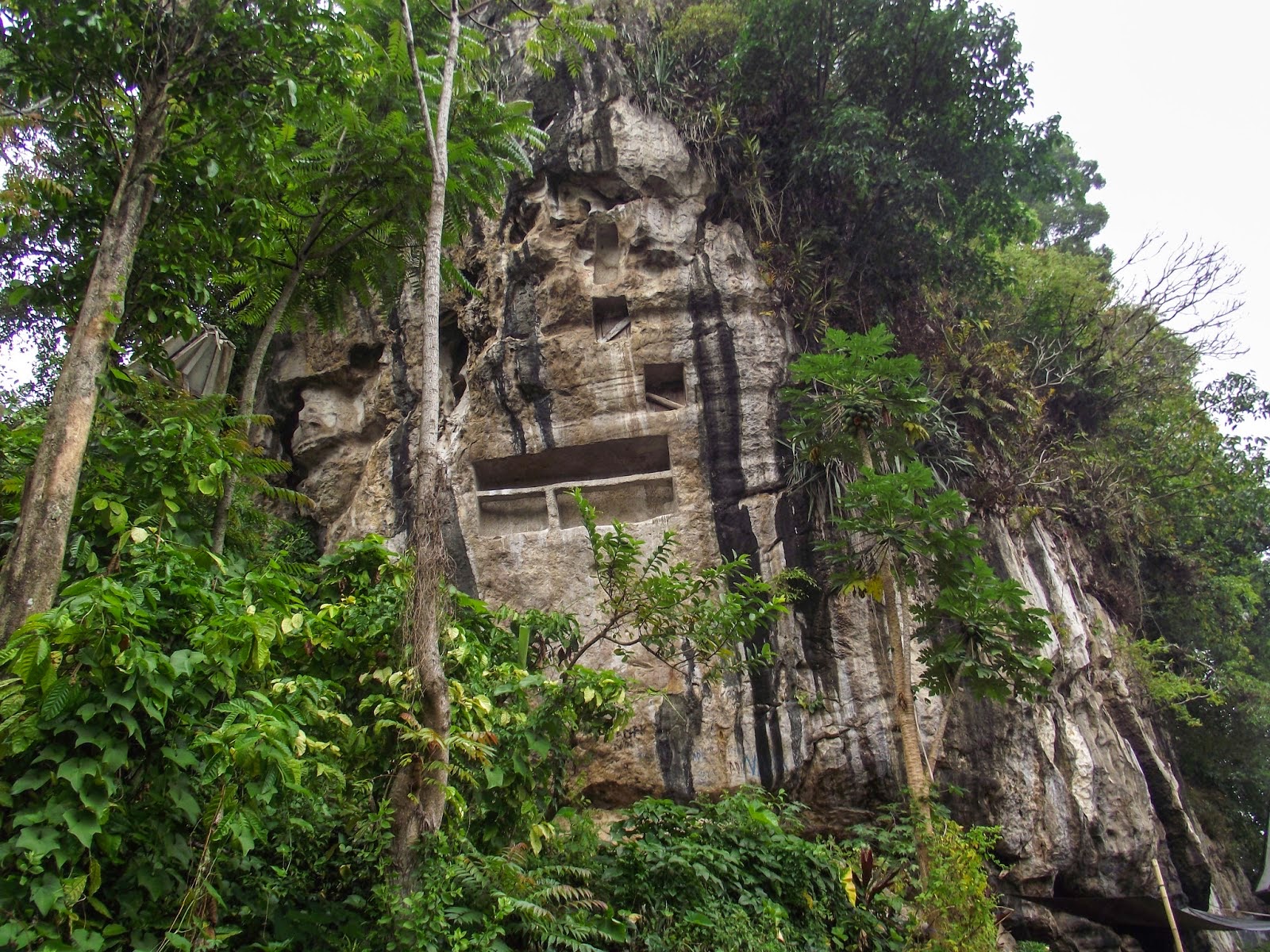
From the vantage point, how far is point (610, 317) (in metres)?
10.5

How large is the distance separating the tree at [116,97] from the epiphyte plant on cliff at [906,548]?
4.97 meters

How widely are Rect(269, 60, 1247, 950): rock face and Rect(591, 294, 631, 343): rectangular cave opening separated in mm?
34

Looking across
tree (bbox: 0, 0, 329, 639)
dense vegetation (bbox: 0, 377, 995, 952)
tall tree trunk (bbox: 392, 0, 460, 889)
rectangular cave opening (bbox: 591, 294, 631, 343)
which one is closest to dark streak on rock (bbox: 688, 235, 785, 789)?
rectangular cave opening (bbox: 591, 294, 631, 343)

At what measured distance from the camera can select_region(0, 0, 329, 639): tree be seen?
14.5 feet

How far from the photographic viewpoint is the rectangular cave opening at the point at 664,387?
995 cm

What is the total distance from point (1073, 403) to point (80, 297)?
13.8 m

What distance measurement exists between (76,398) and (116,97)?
7.47 ft

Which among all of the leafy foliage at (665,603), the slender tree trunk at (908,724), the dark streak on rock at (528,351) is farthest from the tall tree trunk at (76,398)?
the slender tree trunk at (908,724)

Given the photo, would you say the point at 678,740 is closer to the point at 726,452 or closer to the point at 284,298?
the point at 726,452

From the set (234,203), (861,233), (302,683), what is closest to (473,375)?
(234,203)

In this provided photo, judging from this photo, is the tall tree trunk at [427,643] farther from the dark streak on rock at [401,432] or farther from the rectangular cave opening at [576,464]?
the rectangular cave opening at [576,464]

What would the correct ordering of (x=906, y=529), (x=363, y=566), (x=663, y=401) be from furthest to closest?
1. (x=663, y=401)
2. (x=906, y=529)
3. (x=363, y=566)

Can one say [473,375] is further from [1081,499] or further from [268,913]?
[1081,499]

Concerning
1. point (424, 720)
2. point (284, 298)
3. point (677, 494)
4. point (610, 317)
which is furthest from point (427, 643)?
point (610, 317)
